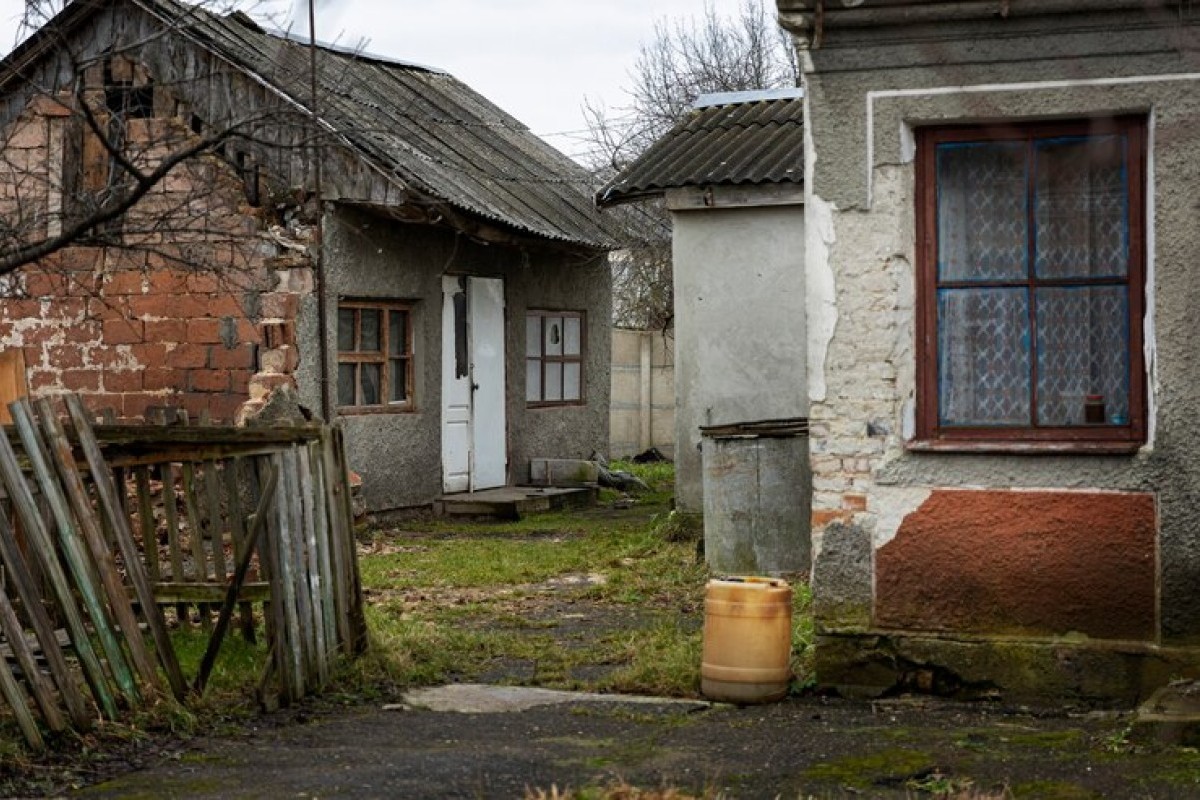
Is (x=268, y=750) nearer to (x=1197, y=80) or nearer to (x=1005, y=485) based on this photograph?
(x=1005, y=485)

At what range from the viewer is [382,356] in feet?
51.1

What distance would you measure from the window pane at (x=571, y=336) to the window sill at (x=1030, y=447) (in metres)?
11.6

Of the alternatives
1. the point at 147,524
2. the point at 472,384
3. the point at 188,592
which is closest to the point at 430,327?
the point at 472,384

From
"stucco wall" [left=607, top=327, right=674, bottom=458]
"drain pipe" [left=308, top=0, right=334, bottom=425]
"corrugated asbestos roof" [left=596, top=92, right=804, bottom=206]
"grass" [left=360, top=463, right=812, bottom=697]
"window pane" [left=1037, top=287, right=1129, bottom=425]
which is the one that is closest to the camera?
"window pane" [left=1037, top=287, right=1129, bottom=425]

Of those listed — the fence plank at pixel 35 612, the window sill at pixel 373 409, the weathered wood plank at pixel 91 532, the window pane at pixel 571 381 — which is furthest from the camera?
the window pane at pixel 571 381

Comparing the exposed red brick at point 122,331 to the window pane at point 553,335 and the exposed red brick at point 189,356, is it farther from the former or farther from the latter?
the window pane at point 553,335

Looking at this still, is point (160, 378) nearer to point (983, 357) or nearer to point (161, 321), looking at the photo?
point (161, 321)

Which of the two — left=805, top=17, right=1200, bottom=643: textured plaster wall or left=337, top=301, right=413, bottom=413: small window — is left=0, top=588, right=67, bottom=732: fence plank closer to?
left=805, top=17, right=1200, bottom=643: textured plaster wall

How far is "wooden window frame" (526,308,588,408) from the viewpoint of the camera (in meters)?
18.4

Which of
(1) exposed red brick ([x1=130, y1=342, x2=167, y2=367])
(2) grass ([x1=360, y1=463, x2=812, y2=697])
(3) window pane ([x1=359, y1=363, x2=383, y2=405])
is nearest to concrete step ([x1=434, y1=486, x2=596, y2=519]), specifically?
(2) grass ([x1=360, y1=463, x2=812, y2=697])

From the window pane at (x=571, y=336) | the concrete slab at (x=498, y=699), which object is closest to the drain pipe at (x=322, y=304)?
the window pane at (x=571, y=336)

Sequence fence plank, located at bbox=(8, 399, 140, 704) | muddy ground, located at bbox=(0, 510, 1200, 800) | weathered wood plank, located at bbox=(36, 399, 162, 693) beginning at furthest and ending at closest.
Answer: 1. weathered wood plank, located at bbox=(36, 399, 162, 693)
2. fence plank, located at bbox=(8, 399, 140, 704)
3. muddy ground, located at bbox=(0, 510, 1200, 800)

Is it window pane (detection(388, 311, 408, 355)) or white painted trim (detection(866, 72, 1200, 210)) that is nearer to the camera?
white painted trim (detection(866, 72, 1200, 210))

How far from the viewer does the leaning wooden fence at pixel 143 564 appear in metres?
6.54
